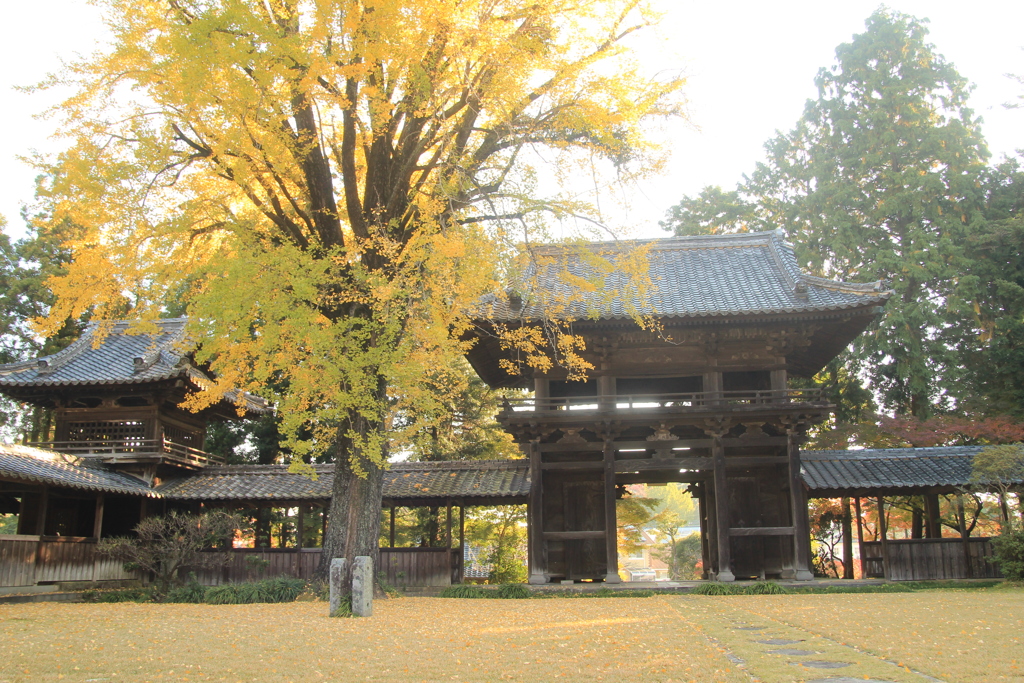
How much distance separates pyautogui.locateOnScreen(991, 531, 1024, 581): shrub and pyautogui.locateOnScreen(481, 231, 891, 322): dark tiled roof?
577cm

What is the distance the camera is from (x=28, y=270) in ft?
94.0

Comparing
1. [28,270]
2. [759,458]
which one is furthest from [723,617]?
[28,270]

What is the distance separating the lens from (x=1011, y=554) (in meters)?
15.9

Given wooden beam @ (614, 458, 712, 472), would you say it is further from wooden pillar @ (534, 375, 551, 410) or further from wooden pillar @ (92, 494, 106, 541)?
wooden pillar @ (92, 494, 106, 541)

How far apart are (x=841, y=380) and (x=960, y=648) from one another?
2092cm

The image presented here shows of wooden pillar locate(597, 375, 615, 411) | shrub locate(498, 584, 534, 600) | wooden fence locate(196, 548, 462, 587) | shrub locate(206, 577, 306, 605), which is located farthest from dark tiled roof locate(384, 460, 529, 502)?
shrub locate(206, 577, 306, 605)

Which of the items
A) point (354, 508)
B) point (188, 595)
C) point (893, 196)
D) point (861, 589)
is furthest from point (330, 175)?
point (893, 196)

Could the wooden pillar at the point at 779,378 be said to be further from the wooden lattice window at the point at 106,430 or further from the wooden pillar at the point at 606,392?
the wooden lattice window at the point at 106,430

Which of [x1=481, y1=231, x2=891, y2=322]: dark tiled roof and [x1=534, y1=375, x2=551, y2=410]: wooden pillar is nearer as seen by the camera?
[x1=481, y1=231, x2=891, y2=322]: dark tiled roof

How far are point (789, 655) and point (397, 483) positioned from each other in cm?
1385

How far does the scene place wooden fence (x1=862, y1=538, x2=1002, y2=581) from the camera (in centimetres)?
1742

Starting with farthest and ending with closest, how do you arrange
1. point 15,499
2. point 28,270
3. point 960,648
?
point 28,270, point 15,499, point 960,648

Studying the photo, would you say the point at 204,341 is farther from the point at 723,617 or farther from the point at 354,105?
the point at 723,617

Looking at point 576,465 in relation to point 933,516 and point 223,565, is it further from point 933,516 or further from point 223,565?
point 223,565
